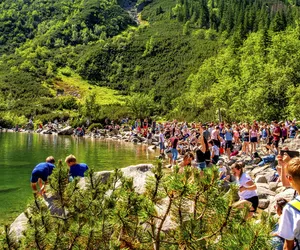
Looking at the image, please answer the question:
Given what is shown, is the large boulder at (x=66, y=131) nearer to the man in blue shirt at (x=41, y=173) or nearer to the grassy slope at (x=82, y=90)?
the grassy slope at (x=82, y=90)

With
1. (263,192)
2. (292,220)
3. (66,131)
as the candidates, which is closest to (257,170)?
(263,192)

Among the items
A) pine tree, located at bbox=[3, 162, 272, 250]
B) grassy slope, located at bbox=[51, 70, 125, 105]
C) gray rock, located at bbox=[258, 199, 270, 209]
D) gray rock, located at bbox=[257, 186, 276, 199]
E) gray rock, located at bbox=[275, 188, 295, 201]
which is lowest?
gray rock, located at bbox=[258, 199, 270, 209]

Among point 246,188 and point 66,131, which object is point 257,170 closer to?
point 246,188

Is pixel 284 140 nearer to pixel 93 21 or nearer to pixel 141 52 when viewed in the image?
pixel 141 52

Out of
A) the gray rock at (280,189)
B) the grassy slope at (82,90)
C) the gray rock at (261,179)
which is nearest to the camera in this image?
the gray rock at (280,189)

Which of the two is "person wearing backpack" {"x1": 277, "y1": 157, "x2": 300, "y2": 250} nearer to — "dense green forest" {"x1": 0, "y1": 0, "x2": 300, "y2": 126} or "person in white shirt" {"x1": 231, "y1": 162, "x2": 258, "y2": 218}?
"person in white shirt" {"x1": 231, "y1": 162, "x2": 258, "y2": 218}

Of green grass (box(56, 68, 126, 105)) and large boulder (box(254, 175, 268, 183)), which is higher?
green grass (box(56, 68, 126, 105))

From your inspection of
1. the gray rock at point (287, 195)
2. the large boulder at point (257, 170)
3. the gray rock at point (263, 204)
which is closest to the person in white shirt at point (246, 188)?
the gray rock at point (287, 195)

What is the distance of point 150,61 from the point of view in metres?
123

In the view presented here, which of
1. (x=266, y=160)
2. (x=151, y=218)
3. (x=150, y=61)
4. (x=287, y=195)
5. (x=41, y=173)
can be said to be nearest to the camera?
(x=151, y=218)

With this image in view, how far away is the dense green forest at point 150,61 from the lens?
4184cm

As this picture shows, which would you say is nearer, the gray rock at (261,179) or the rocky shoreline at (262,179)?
the rocky shoreline at (262,179)

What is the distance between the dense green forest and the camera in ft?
A: 137

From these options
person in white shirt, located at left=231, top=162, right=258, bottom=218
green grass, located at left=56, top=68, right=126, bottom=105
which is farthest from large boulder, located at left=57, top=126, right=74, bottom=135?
person in white shirt, located at left=231, top=162, right=258, bottom=218
